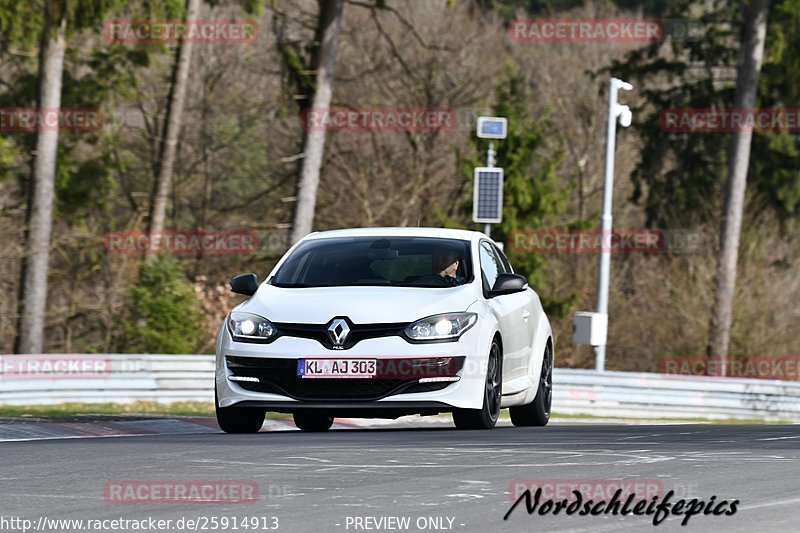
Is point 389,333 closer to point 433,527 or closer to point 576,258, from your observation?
point 433,527

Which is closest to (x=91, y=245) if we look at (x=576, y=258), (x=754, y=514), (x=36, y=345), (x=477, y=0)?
(x=36, y=345)

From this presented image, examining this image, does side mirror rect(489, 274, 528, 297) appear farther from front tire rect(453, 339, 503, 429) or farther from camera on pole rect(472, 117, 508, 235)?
camera on pole rect(472, 117, 508, 235)

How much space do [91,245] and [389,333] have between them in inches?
1014

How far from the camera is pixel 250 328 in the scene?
1277cm

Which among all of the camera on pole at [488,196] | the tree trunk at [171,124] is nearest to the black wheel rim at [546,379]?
the camera on pole at [488,196]

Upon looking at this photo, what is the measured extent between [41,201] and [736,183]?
14965 mm

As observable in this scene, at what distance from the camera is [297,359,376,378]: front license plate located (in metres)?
12.5

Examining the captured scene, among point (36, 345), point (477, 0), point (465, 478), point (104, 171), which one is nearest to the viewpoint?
point (465, 478)

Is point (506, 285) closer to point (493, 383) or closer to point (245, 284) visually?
point (493, 383)

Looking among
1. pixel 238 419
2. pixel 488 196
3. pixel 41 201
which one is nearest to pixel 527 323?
pixel 238 419

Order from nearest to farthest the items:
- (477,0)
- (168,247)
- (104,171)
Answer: (104,171), (168,247), (477,0)

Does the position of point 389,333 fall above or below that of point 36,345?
above

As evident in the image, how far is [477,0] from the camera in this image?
194 ft

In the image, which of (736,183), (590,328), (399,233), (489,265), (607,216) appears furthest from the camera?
(736,183)
